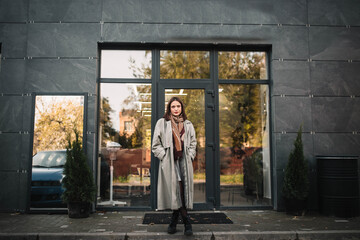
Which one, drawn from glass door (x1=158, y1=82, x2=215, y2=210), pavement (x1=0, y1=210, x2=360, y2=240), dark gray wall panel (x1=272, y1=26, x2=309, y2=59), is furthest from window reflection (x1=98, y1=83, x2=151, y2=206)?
dark gray wall panel (x1=272, y1=26, x2=309, y2=59)

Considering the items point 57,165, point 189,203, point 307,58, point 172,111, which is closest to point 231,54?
point 307,58

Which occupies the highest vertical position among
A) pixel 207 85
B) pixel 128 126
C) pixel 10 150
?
pixel 207 85

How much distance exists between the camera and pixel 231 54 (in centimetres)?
757

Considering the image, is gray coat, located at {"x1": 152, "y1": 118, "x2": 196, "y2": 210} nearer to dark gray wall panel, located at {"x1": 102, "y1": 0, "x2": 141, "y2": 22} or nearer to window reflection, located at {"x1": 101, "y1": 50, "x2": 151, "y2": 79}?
window reflection, located at {"x1": 101, "y1": 50, "x2": 151, "y2": 79}

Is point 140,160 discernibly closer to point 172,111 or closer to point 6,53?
point 172,111

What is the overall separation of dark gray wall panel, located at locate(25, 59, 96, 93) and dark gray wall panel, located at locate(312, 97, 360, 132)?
5.00m

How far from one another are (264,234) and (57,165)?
4363mm

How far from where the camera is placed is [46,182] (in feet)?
22.3

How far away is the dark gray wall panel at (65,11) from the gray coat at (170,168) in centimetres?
345

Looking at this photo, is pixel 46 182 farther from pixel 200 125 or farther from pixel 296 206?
pixel 296 206

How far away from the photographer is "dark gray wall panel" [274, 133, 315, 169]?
709 cm

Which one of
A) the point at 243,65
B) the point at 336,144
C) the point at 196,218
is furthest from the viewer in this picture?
the point at 243,65

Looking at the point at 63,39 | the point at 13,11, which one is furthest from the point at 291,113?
the point at 13,11

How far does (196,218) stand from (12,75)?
16.4ft
